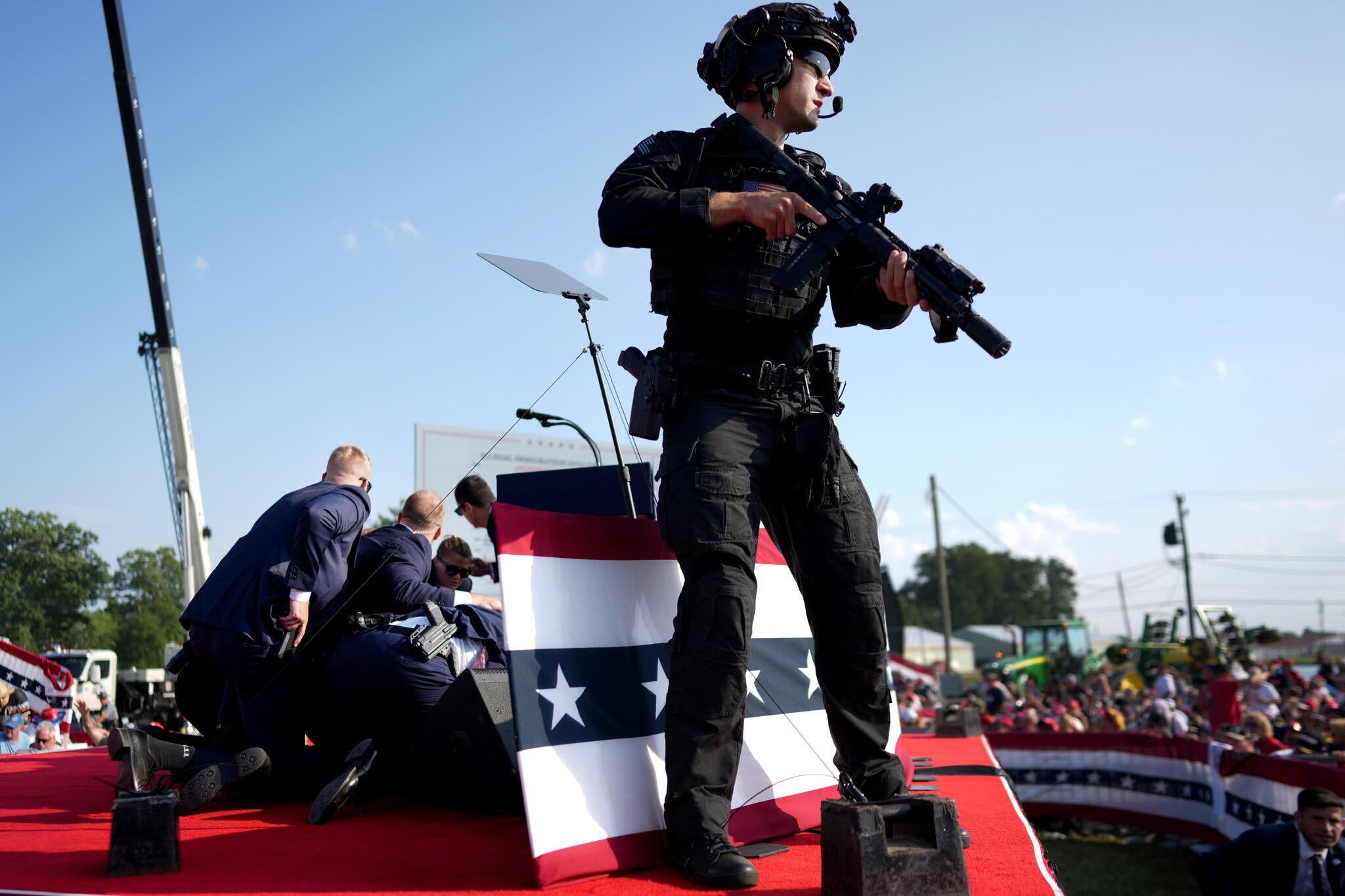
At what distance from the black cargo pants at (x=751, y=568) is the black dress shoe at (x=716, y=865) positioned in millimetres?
103

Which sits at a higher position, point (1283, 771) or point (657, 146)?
point (657, 146)

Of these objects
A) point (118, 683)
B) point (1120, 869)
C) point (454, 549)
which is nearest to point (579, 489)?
point (454, 549)

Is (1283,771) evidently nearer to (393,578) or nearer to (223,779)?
(393,578)

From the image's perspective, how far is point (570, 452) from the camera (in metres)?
21.3

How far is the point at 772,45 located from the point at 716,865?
6.96ft

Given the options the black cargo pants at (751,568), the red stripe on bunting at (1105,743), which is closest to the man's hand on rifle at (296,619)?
the black cargo pants at (751,568)

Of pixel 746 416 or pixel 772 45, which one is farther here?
pixel 772 45

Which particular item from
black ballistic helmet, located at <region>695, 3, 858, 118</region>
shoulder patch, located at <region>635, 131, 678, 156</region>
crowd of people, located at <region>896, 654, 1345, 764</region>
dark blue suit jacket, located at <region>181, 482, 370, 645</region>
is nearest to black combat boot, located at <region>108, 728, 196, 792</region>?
dark blue suit jacket, located at <region>181, 482, 370, 645</region>

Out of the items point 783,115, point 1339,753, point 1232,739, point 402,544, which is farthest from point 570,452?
point 783,115

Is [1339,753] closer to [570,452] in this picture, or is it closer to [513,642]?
[513,642]

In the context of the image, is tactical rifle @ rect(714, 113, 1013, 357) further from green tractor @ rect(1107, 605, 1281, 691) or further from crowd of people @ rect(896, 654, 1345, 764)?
green tractor @ rect(1107, 605, 1281, 691)

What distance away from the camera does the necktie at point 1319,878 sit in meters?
6.20

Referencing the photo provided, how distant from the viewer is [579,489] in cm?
567

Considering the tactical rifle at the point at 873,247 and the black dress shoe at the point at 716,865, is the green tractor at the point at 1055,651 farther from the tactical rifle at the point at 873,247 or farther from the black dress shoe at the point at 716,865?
the black dress shoe at the point at 716,865
